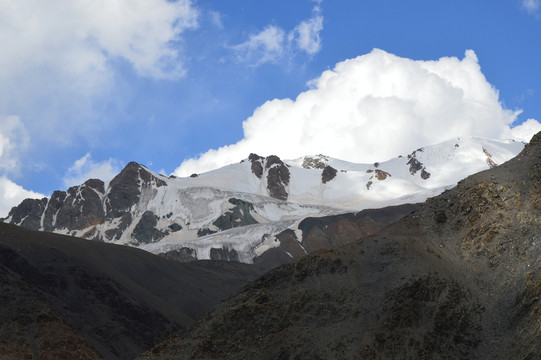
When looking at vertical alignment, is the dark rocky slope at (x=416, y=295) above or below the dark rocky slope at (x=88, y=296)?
below

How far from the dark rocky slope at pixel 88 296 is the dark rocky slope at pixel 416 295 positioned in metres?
26.0

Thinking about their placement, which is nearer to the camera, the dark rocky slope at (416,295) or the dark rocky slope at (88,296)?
the dark rocky slope at (416,295)

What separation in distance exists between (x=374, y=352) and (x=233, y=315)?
43.4ft

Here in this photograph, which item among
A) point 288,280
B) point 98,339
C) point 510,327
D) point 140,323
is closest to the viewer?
point 510,327

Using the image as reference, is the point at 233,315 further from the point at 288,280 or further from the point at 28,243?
the point at 28,243

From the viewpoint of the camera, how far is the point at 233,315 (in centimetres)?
6259

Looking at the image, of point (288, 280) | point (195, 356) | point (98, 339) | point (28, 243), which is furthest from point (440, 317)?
point (28, 243)

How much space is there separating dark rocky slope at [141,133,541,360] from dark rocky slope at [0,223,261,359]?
26043mm

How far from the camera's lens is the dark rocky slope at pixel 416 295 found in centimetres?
5500

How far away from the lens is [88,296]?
375ft

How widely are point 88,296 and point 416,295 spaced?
68814 mm

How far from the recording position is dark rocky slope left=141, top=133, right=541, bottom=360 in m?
55.0

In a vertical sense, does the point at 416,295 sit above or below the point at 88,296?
below

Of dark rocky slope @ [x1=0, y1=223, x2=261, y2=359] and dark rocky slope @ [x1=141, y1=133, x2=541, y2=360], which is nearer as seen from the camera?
dark rocky slope @ [x1=141, y1=133, x2=541, y2=360]
